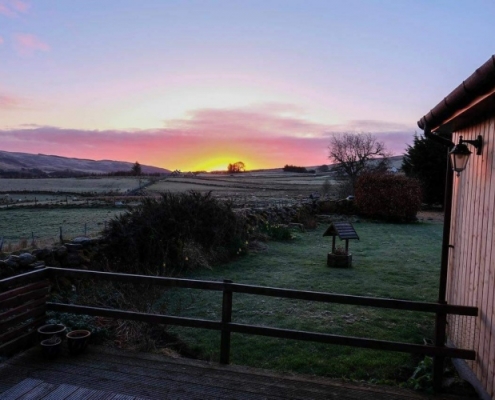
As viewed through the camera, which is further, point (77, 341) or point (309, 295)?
point (77, 341)

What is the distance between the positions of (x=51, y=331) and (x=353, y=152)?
107 ft

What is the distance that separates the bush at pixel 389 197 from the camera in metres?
21.2

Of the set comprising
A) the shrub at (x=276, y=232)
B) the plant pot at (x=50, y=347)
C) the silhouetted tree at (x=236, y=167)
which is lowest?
the plant pot at (x=50, y=347)

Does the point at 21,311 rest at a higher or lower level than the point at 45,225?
higher

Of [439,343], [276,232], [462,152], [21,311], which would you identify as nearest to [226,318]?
[439,343]

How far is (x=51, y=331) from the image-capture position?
477 centimetres

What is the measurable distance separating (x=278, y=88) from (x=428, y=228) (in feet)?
33.3

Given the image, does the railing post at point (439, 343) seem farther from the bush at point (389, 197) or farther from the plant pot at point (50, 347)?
the bush at point (389, 197)

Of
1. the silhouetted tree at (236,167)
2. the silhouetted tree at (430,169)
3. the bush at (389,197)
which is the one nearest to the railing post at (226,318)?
the bush at (389,197)

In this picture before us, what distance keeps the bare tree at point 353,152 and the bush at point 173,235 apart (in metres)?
23.1

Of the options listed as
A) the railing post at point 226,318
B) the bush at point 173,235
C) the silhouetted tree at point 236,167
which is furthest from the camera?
the silhouetted tree at point 236,167

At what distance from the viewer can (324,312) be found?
7168 mm

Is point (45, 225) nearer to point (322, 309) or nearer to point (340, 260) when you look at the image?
point (340, 260)

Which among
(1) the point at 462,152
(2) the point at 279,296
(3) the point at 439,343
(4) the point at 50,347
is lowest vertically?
(4) the point at 50,347
